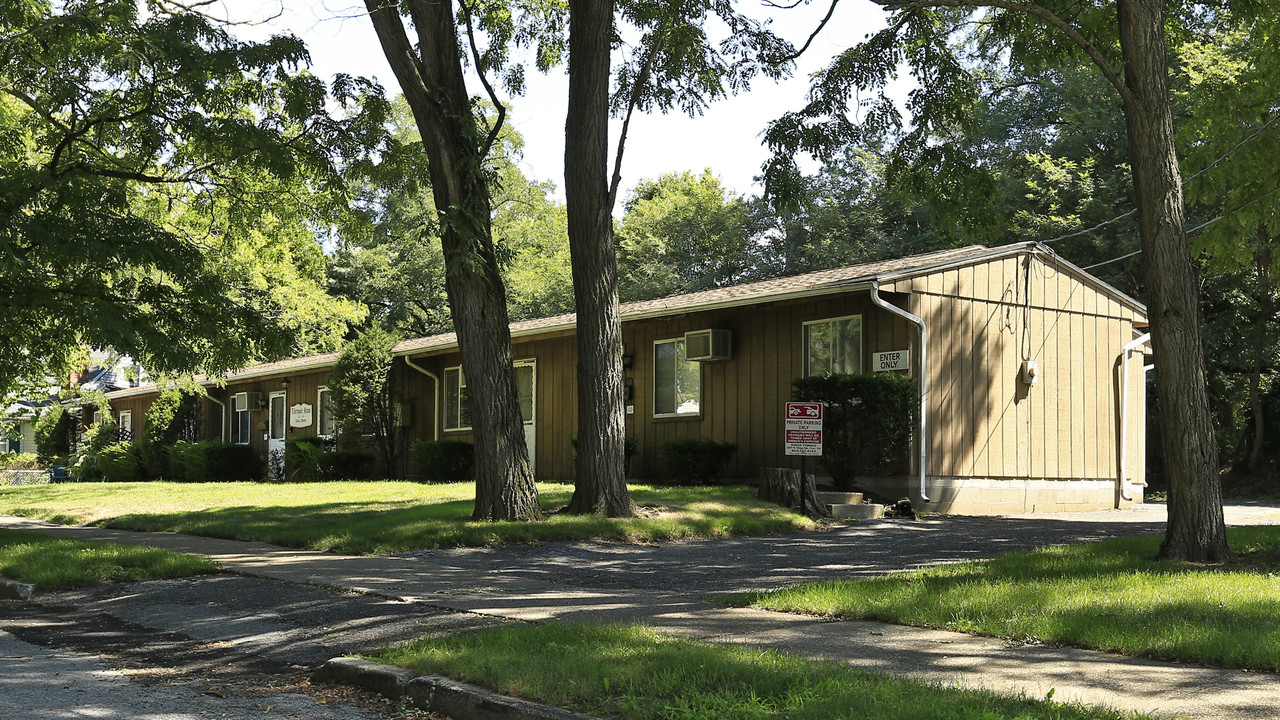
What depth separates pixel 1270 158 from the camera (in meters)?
13.9

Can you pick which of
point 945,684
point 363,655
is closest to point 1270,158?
point 945,684

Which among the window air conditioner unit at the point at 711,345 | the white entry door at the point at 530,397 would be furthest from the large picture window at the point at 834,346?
the white entry door at the point at 530,397

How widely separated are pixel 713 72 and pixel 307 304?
13.8m

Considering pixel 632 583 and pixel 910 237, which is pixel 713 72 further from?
pixel 910 237

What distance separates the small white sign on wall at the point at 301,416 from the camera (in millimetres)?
27469

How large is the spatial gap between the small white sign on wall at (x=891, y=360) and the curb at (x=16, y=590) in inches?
439

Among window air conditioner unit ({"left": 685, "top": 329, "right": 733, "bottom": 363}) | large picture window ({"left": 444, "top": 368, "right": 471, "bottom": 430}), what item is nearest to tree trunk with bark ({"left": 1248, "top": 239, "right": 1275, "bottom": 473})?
window air conditioner unit ({"left": 685, "top": 329, "right": 733, "bottom": 363})

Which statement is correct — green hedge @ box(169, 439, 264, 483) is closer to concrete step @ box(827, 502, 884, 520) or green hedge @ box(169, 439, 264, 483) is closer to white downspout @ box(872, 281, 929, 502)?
concrete step @ box(827, 502, 884, 520)

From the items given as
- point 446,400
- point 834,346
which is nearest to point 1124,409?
point 834,346

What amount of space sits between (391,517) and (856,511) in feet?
19.7

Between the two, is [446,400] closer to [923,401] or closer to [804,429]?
[923,401]

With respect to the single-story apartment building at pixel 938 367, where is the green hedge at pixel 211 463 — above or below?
below

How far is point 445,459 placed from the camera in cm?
2167

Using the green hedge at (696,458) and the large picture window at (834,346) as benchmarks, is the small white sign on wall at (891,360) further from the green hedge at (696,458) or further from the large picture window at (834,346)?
the green hedge at (696,458)
